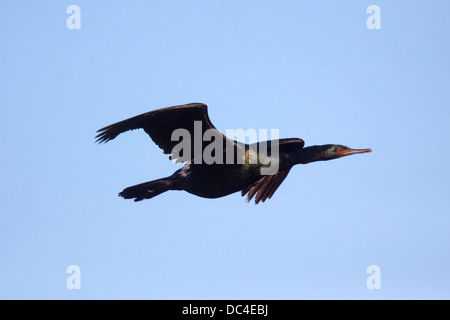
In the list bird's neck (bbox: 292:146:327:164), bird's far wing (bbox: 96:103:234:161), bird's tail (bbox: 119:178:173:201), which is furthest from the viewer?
bird's neck (bbox: 292:146:327:164)

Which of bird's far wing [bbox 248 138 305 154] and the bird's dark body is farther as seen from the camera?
bird's far wing [bbox 248 138 305 154]

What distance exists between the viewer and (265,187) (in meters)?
13.5

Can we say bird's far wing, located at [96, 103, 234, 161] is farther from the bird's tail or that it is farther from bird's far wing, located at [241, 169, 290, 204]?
bird's far wing, located at [241, 169, 290, 204]

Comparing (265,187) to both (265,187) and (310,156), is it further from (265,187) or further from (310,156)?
(310,156)

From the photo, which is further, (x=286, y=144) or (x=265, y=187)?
(x=265, y=187)

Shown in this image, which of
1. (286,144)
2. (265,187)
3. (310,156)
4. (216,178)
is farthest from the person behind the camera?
(265,187)

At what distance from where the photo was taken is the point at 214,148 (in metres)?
12.5

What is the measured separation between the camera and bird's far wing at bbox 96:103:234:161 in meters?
11.9

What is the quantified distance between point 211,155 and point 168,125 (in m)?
0.65

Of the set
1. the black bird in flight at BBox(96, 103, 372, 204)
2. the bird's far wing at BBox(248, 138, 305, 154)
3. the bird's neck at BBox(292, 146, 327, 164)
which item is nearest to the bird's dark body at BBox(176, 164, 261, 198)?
the black bird in flight at BBox(96, 103, 372, 204)

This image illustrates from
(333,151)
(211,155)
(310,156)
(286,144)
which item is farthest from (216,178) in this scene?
(333,151)

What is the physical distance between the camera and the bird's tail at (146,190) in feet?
40.3
